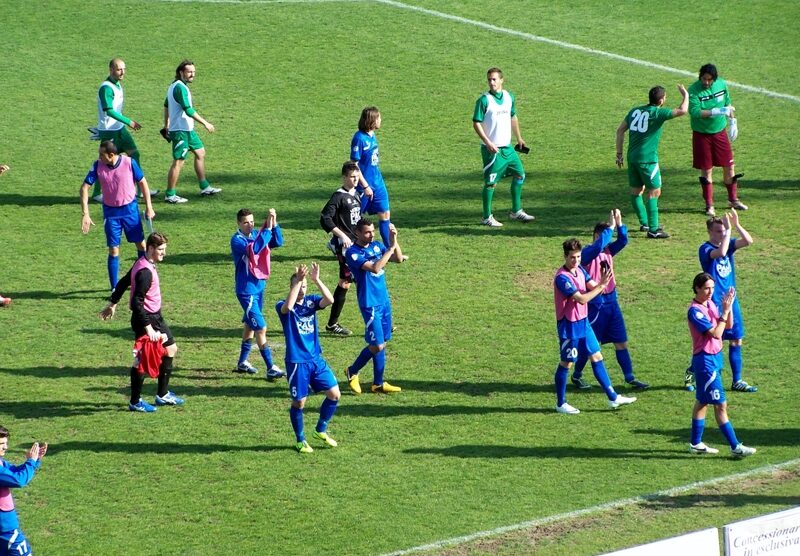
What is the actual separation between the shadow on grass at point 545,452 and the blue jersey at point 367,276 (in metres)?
1.83

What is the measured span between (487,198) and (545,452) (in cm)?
707

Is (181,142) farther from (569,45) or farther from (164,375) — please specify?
(569,45)

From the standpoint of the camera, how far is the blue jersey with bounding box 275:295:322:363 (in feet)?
42.1

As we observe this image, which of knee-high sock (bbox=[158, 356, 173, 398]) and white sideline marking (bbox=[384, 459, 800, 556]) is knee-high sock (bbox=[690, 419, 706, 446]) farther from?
knee-high sock (bbox=[158, 356, 173, 398])

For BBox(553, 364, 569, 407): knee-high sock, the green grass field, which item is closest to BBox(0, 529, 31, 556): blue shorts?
the green grass field

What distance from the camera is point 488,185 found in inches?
768

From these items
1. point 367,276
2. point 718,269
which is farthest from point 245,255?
point 718,269

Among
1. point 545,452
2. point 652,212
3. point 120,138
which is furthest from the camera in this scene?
point 120,138

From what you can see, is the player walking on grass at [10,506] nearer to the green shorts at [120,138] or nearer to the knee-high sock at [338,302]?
the knee-high sock at [338,302]

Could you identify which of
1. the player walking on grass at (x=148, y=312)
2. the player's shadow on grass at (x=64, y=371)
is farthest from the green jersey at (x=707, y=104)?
the player's shadow on grass at (x=64, y=371)

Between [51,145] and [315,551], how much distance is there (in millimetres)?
13545

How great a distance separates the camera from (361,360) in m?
14.5

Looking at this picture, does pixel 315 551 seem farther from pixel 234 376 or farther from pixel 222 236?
pixel 222 236

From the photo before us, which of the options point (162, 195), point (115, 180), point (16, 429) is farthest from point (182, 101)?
point (16, 429)
